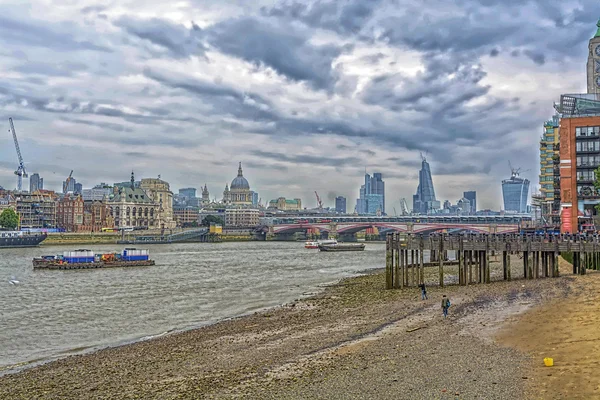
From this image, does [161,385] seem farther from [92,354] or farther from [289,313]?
[289,313]

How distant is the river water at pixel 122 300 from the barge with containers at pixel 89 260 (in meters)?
2.54

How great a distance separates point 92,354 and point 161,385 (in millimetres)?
9409

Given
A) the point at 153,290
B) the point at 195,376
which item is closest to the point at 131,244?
the point at 153,290

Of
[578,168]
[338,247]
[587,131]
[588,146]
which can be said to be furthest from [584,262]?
[338,247]

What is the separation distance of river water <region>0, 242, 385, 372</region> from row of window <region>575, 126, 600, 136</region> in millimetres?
41003

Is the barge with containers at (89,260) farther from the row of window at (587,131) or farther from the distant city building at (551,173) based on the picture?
the distant city building at (551,173)

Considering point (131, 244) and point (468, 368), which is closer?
point (468, 368)

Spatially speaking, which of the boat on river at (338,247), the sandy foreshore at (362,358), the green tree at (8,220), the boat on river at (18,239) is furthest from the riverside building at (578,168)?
the green tree at (8,220)

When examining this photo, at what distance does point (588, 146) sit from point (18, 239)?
422ft

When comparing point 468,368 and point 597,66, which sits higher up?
point 597,66

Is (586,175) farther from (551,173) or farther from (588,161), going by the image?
(551,173)

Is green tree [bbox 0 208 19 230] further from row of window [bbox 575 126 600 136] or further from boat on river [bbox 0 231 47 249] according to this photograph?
row of window [bbox 575 126 600 136]

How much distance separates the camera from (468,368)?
19969 mm

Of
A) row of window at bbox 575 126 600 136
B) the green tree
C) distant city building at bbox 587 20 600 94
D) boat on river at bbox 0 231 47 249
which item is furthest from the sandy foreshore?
the green tree
